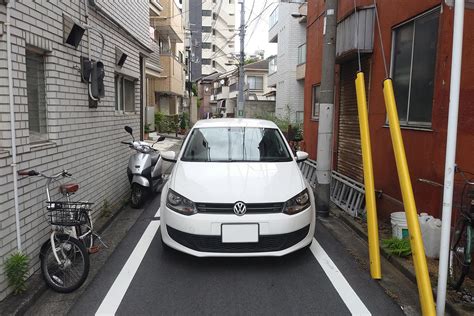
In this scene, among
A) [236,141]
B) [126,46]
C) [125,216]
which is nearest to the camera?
[236,141]

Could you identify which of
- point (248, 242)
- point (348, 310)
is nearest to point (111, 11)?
point (248, 242)

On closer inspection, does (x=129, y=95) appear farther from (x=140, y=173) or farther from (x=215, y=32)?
(x=215, y=32)

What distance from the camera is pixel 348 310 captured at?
3.66 meters

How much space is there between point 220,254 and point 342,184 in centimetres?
426

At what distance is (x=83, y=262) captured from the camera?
402 cm

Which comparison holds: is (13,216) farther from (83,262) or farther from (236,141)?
(236,141)

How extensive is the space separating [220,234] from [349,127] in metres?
5.26

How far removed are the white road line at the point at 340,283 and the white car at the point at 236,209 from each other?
1.36 ft

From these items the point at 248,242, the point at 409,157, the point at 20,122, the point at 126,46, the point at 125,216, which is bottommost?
the point at 125,216

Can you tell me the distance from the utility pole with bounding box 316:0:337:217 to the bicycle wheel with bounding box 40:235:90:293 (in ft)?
13.7

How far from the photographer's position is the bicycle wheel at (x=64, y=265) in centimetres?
392

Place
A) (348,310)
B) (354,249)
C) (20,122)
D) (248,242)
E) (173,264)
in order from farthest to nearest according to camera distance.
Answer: (354,249) < (173,264) < (248,242) < (20,122) < (348,310)

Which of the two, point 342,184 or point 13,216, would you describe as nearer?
point 13,216

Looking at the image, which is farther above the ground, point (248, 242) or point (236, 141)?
point (236, 141)
